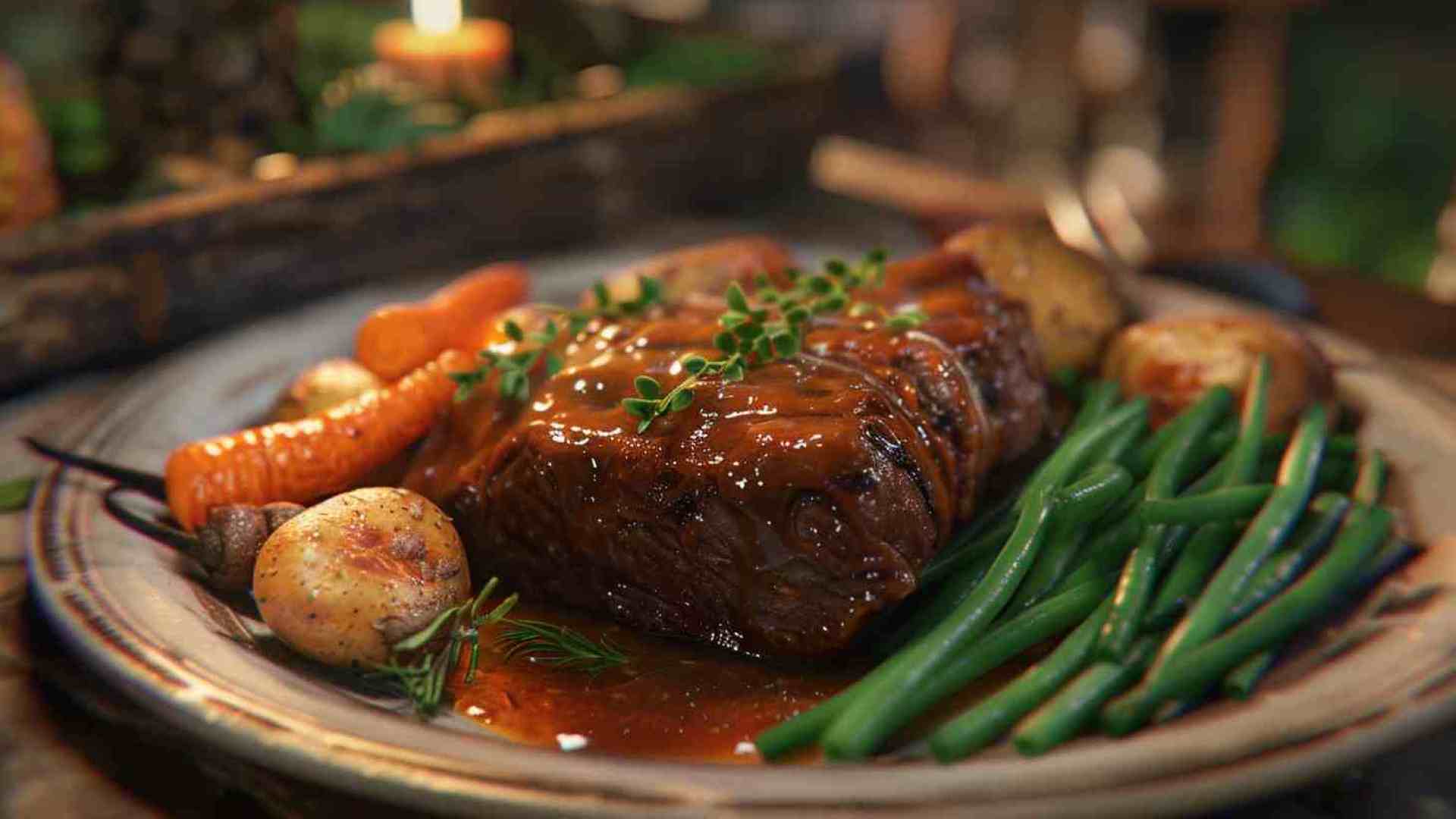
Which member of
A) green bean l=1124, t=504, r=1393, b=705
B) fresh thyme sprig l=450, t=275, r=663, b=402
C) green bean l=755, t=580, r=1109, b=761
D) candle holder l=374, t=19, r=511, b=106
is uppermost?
candle holder l=374, t=19, r=511, b=106

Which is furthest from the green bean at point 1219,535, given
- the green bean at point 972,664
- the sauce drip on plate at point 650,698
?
the sauce drip on plate at point 650,698

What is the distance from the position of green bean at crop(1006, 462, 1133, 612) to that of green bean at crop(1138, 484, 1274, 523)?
0.08 m

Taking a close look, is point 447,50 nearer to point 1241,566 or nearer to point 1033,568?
point 1033,568

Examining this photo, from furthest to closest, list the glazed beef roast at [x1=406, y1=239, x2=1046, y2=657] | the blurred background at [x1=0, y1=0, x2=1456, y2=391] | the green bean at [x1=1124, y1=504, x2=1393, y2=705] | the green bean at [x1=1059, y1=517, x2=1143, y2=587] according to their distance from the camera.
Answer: the blurred background at [x1=0, y1=0, x2=1456, y2=391] < the green bean at [x1=1059, y1=517, x2=1143, y2=587] < the glazed beef roast at [x1=406, y1=239, x2=1046, y2=657] < the green bean at [x1=1124, y1=504, x2=1393, y2=705]

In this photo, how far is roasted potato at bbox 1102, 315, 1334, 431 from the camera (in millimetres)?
2754

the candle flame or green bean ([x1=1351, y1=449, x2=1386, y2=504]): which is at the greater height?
the candle flame

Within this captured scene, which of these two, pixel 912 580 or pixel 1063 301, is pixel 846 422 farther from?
pixel 1063 301

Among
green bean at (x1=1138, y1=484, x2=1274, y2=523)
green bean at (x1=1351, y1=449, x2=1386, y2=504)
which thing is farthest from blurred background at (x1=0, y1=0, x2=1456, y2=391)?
green bean at (x1=1138, y1=484, x2=1274, y2=523)

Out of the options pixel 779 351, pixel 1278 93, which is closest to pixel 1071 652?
pixel 779 351

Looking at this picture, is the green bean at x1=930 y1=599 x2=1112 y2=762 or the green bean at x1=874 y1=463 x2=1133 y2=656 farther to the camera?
the green bean at x1=874 y1=463 x2=1133 y2=656

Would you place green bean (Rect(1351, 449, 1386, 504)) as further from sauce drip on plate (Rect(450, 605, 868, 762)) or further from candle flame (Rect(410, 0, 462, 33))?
candle flame (Rect(410, 0, 462, 33))

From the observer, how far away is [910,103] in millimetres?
10805

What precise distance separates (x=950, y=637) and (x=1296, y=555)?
0.63 metres

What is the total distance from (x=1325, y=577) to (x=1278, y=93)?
8045 mm
